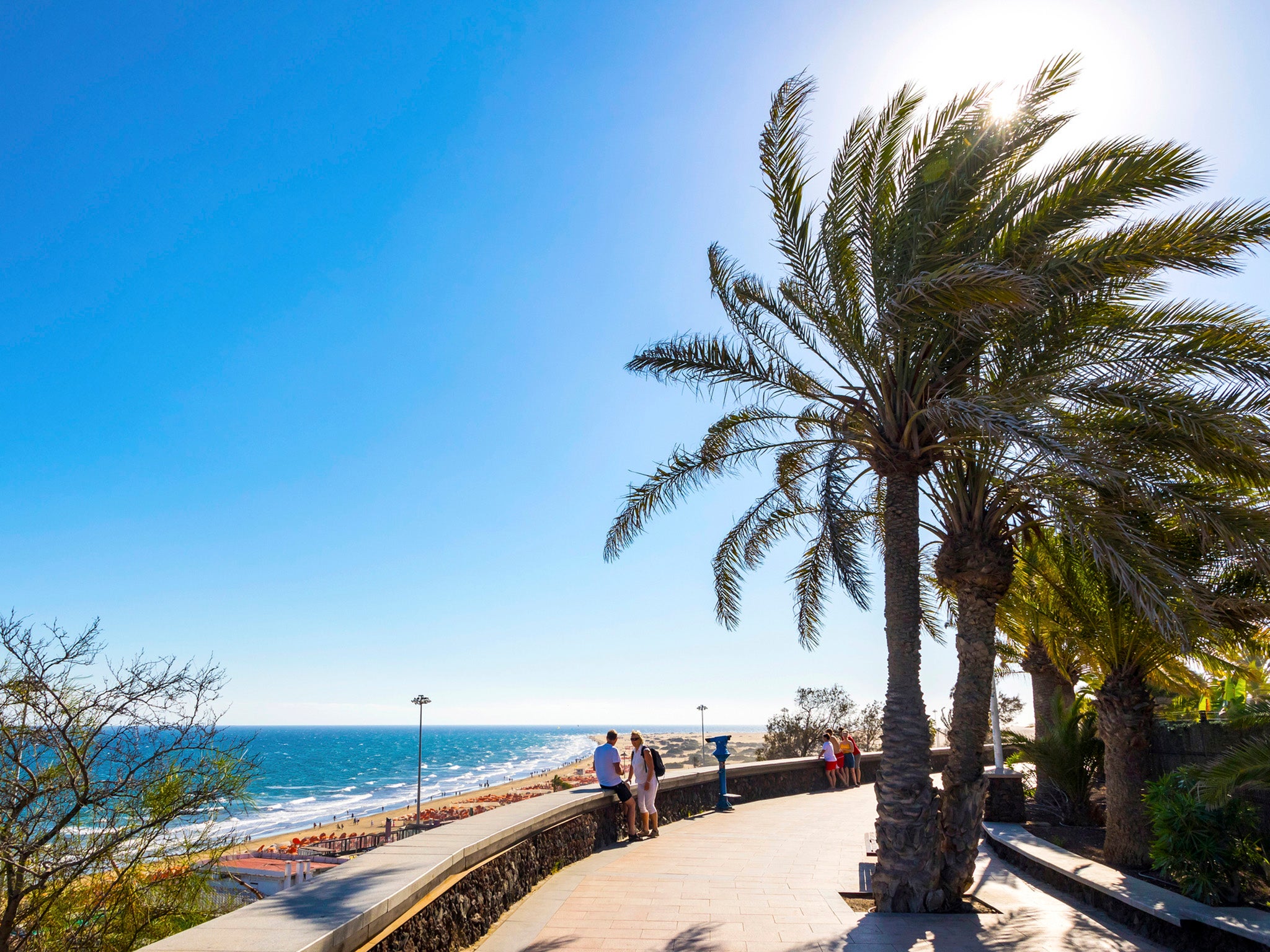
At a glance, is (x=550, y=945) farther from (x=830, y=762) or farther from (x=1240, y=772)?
(x=830, y=762)

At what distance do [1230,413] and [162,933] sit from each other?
13.0 metres

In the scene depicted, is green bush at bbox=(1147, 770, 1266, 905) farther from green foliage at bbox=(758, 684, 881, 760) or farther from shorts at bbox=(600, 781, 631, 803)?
green foliage at bbox=(758, 684, 881, 760)

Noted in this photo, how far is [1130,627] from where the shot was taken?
33.3 ft

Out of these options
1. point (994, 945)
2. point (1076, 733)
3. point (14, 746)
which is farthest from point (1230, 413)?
point (14, 746)

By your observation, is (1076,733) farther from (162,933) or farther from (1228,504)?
(162,933)

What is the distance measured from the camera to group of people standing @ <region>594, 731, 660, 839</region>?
35.5ft

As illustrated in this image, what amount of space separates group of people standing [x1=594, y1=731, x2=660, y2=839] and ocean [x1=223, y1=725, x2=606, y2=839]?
5130 mm

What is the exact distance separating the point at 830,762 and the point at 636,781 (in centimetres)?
983

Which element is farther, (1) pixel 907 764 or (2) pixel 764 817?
(2) pixel 764 817

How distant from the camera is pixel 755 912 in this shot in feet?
23.5

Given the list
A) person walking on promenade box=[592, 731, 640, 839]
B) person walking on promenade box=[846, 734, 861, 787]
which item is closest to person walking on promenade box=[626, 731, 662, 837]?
person walking on promenade box=[592, 731, 640, 839]

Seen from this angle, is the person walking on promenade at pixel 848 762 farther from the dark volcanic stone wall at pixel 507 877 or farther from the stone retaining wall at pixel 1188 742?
the stone retaining wall at pixel 1188 742

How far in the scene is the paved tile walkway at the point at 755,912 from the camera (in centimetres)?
621

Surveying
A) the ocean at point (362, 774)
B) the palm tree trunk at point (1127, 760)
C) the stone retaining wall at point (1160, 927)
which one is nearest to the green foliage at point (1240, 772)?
the stone retaining wall at point (1160, 927)
